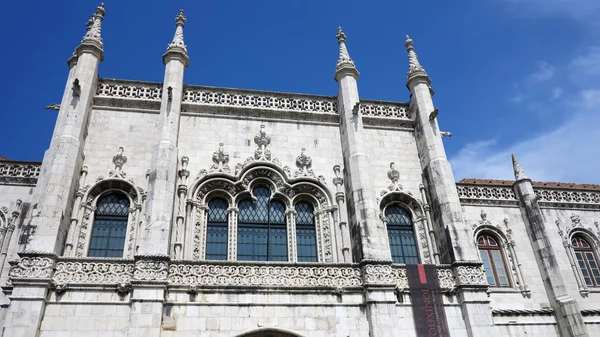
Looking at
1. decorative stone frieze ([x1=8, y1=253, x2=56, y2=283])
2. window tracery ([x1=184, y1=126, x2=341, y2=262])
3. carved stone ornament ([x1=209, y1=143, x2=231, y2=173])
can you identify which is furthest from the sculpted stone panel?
carved stone ornament ([x1=209, y1=143, x2=231, y2=173])

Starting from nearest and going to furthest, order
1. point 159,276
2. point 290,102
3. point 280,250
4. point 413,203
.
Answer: point 159,276 < point 280,250 < point 413,203 < point 290,102

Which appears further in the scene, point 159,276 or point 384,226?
point 384,226

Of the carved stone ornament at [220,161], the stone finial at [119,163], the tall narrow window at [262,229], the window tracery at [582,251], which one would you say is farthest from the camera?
the window tracery at [582,251]

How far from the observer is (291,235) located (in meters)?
15.2

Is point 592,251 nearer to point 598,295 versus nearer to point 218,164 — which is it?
point 598,295

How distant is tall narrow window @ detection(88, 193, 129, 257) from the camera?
14.1 m

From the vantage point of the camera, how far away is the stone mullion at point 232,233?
47.5 ft

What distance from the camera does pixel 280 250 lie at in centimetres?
1507

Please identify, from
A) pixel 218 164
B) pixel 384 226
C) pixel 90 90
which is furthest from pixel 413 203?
pixel 90 90

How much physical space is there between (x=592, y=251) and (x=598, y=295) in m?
1.94

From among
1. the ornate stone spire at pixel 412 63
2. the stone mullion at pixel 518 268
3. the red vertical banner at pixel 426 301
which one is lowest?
the red vertical banner at pixel 426 301

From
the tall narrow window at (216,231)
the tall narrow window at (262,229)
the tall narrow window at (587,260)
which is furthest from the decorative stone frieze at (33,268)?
the tall narrow window at (587,260)

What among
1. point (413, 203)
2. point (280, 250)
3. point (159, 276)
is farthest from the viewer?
point (413, 203)

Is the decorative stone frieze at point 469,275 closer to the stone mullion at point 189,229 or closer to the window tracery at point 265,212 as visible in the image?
the window tracery at point 265,212
